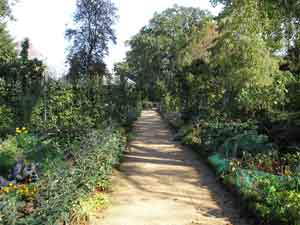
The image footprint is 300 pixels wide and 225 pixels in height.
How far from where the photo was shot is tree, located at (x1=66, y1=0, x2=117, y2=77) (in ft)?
129

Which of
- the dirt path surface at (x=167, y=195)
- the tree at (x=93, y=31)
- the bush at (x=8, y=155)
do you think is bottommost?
the dirt path surface at (x=167, y=195)

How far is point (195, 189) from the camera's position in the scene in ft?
26.1

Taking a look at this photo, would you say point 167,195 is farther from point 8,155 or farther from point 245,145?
point 8,155

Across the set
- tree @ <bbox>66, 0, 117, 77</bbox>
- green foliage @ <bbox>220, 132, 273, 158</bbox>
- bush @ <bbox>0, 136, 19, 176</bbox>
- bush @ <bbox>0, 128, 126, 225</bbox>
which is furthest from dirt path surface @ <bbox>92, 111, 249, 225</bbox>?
tree @ <bbox>66, 0, 117, 77</bbox>

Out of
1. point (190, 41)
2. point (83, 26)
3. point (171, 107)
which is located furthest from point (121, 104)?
point (83, 26)

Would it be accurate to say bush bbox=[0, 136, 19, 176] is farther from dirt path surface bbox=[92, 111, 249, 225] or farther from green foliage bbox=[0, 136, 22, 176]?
dirt path surface bbox=[92, 111, 249, 225]

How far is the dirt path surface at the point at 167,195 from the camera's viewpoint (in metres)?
5.94

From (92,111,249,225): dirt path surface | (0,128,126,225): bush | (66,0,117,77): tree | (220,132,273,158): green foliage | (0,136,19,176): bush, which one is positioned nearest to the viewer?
(0,128,126,225): bush

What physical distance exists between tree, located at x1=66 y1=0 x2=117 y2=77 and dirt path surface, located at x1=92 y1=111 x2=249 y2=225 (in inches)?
1146

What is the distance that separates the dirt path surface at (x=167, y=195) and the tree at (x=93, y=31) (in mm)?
29112

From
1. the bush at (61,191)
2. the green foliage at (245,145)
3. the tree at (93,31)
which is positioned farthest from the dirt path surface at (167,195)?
the tree at (93,31)

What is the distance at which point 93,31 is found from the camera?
131 feet

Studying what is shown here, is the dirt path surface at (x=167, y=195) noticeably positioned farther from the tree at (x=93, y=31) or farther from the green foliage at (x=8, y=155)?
the tree at (x=93, y=31)

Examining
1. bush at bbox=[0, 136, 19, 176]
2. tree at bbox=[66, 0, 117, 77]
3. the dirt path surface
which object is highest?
tree at bbox=[66, 0, 117, 77]
